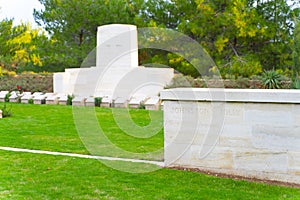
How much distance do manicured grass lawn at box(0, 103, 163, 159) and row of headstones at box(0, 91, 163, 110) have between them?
1.25 m

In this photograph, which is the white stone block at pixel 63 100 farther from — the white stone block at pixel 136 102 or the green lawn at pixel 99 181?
the green lawn at pixel 99 181

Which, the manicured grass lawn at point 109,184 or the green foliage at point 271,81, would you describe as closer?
the manicured grass lawn at point 109,184

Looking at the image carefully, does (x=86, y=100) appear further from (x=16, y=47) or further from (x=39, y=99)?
(x=16, y=47)

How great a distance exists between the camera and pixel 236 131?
4793mm

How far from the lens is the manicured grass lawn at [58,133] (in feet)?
21.4

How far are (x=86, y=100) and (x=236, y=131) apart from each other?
31.5 feet

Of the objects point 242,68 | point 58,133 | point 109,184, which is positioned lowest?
point 109,184

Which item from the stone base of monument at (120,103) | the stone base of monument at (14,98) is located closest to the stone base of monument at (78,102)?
the stone base of monument at (120,103)

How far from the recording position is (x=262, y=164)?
470 cm

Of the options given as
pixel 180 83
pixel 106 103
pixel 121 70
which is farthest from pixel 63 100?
pixel 180 83

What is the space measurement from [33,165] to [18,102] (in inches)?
424

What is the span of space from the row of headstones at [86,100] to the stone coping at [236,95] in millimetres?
7396

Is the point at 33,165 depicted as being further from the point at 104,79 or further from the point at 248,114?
the point at 104,79

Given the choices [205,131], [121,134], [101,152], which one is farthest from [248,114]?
[121,134]
